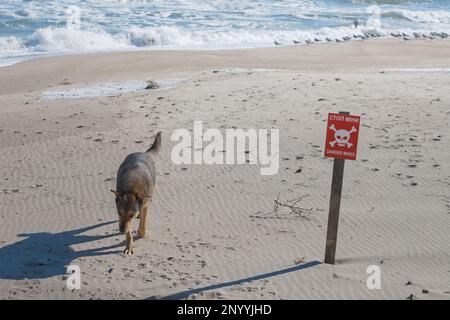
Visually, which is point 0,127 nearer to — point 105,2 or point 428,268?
point 428,268

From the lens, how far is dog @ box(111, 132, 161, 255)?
7105 mm

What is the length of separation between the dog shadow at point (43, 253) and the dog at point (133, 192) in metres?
0.44

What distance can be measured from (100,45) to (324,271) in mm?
24190

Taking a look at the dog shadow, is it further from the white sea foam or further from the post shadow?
the white sea foam

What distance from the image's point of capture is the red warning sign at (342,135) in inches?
259

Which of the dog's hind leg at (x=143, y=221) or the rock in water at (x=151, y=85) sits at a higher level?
the rock in water at (x=151, y=85)

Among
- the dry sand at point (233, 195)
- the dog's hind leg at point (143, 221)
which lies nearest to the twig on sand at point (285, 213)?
the dry sand at point (233, 195)

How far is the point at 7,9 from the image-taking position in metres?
35.8

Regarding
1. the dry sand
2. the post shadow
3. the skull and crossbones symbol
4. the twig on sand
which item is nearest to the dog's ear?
the dry sand

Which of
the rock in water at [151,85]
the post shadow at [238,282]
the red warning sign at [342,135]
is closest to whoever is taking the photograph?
the post shadow at [238,282]

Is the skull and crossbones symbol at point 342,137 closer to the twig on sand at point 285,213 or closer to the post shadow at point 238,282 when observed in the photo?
the post shadow at point 238,282

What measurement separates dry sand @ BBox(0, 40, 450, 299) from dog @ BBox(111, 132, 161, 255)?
1.08ft

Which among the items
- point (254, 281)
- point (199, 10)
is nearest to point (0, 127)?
point (254, 281)

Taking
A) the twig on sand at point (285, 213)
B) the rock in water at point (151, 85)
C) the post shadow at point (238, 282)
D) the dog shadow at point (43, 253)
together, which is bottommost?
the dog shadow at point (43, 253)
